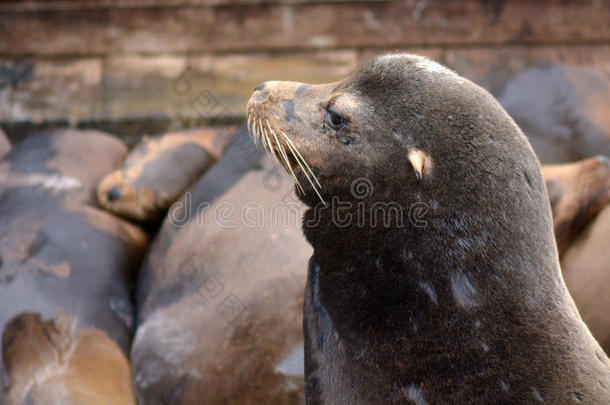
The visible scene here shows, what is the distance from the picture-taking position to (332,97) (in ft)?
8.52

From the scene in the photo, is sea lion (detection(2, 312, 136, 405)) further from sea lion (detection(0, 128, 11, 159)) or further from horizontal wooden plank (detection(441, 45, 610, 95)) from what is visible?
Result: horizontal wooden plank (detection(441, 45, 610, 95))

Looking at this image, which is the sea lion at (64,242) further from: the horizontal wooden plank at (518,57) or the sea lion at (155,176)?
the horizontal wooden plank at (518,57)

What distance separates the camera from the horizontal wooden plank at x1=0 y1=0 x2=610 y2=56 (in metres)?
6.30

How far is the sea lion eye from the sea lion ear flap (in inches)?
12.8

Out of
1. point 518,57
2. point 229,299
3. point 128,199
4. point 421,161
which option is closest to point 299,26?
point 518,57

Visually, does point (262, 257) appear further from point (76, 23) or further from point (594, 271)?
point (76, 23)

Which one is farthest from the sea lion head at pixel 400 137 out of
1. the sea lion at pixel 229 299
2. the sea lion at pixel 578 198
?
the sea lion at pixel 578 198

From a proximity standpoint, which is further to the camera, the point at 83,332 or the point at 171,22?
the point at 171,22

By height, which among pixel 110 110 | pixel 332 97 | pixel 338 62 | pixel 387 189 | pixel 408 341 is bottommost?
pixel 110 110

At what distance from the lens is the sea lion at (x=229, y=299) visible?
3682mm

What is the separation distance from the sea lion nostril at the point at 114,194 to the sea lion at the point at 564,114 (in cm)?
284

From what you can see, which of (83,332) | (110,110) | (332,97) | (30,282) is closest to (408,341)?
(332,97)

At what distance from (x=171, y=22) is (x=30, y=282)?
10.3 feet

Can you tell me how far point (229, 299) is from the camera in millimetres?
3883
